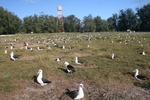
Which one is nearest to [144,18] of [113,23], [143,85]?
[113,23]

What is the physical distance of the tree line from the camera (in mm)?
88525

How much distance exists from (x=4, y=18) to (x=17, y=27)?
282 inches

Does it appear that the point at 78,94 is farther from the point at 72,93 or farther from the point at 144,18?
the point at 144,18

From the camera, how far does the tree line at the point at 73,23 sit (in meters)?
88.5

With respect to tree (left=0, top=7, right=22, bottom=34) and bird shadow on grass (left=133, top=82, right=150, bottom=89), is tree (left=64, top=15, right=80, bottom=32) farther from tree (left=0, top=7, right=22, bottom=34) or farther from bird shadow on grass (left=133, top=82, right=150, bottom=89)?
bird shadow on grass (left=133, top=82, right=150, bottom=89)

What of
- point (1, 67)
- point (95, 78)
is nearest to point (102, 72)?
point (95, 78)

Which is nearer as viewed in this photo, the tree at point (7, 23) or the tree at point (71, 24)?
the tree at point (7, 23)

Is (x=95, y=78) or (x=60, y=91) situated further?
(x=95, y=78)

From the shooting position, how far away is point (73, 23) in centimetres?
12925

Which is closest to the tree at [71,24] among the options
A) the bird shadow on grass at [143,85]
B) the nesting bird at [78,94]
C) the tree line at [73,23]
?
the tree line at [73,23]

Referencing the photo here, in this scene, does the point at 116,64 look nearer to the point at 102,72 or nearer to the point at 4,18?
the point at 102,72

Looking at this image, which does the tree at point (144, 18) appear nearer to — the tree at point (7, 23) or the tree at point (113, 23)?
the tree at point (113, 23)

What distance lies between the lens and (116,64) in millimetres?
15336

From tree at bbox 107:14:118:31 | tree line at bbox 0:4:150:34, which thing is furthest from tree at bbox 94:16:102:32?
tree at bbox 107:14:118:31
